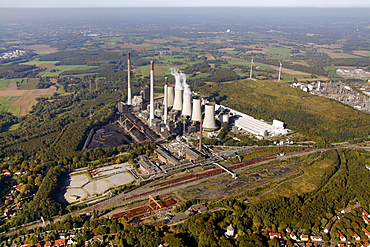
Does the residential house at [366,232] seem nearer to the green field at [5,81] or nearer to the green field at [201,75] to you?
the green field at [201,75]

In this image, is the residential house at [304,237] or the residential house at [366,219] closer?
the residential house at [304,237]

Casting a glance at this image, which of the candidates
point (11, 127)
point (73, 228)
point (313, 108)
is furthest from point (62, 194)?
point (313, 108)

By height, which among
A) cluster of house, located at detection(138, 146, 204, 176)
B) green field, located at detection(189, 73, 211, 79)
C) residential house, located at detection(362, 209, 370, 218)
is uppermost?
green field, located at detection(189, 73, 211, 79)

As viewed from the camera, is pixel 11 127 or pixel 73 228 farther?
pixel 11 127

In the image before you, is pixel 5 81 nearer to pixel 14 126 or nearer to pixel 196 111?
pixel 14 126

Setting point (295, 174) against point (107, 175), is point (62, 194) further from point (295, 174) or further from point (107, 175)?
point (295, 174)

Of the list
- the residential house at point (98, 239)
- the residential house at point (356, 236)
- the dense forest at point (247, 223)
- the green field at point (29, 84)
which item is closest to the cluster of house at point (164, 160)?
the dense forest at point (247, 223)

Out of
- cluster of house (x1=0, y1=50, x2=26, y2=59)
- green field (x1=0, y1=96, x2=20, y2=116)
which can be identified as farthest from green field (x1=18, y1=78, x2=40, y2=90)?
cluster of house (x1=0, y1=50, x2=26, y2=59)

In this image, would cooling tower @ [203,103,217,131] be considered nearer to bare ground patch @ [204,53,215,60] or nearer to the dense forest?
the dense forest
